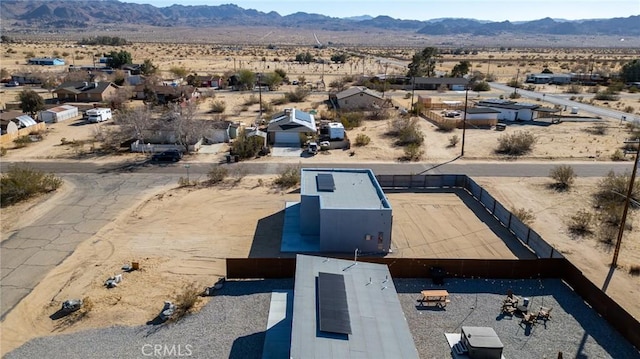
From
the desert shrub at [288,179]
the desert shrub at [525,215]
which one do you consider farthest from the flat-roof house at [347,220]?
the desert shrub at [525,215]

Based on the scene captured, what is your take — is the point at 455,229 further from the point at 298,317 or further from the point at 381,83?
the point at 381,83

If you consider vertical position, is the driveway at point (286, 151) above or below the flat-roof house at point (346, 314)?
below

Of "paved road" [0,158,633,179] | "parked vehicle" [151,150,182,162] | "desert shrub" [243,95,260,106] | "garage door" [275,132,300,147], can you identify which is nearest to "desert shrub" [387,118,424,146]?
"paved road" [0,158,633,179]

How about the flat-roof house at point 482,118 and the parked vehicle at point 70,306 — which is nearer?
the parked vehicle at point 70,306

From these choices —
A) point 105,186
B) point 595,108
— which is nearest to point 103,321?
point 105,186

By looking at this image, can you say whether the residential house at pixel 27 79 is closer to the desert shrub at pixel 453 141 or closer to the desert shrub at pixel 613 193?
the desert shrub at pixel 453 141

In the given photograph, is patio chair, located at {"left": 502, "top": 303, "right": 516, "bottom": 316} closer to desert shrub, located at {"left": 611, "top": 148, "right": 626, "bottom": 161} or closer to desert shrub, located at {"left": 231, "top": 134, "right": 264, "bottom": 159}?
desert shrub, located at {"left": 231, "top": 134, "right": 264, "bottom": 159}

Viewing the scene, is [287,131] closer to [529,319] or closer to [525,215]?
[525,215]
